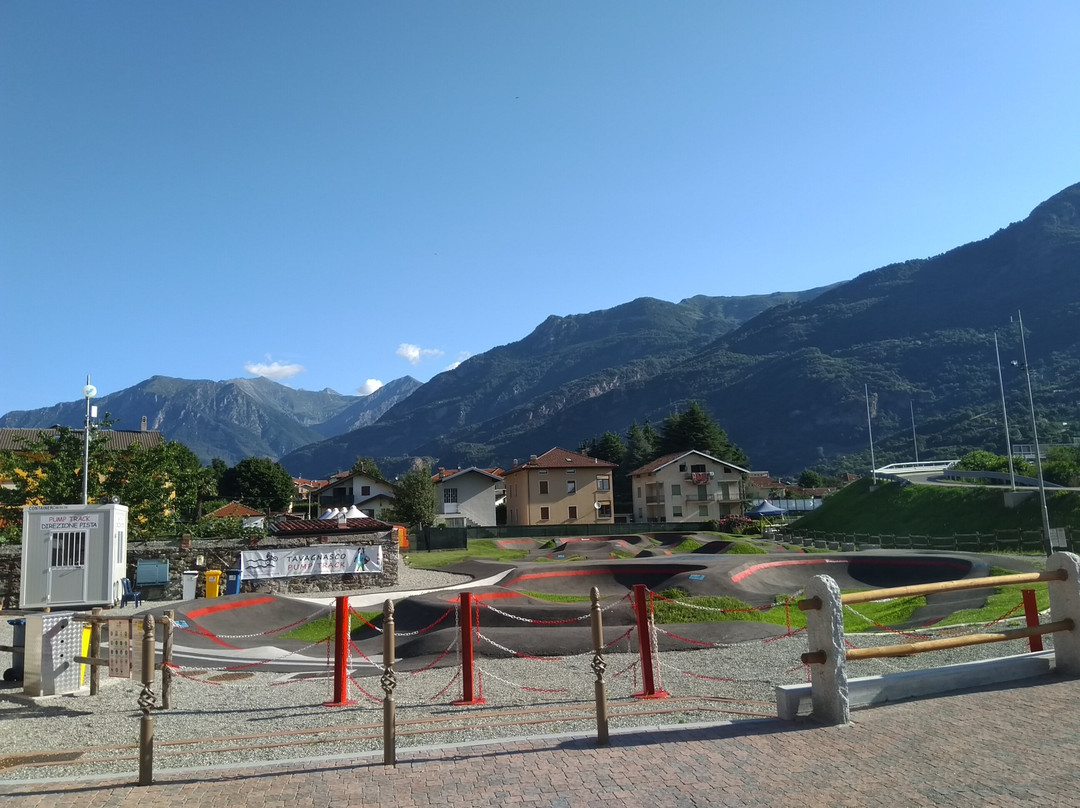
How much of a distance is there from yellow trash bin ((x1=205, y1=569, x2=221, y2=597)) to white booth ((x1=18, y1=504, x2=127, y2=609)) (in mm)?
11181

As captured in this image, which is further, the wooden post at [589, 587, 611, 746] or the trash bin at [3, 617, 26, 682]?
the trash bin at [3, 617, 26, 682]

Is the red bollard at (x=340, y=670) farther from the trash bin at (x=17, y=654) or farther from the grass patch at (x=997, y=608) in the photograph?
the grass patch at (x=997, y=608)

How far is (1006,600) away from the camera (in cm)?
1797

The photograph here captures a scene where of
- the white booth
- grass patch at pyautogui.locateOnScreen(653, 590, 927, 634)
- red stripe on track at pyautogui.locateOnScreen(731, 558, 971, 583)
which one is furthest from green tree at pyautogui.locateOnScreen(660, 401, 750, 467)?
the white booth

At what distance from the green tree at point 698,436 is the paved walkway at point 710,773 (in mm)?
92506

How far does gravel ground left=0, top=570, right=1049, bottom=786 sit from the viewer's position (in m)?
7.54

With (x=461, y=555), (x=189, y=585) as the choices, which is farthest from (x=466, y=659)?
(x=461, y=555)

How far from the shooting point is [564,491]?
3214 inches

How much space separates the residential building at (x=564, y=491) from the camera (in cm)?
8106

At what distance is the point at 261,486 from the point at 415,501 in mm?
45833

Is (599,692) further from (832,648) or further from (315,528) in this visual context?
(315,528)

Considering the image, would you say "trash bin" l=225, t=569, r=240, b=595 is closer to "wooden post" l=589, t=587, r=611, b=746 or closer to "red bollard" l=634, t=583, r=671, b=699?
"red bollard" l=634, t=583, r=671, b=699

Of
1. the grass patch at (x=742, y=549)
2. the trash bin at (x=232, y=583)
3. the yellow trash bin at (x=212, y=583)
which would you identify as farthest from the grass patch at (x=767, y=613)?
the grass patch at (x=742, y=549)

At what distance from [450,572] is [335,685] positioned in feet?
88.4
